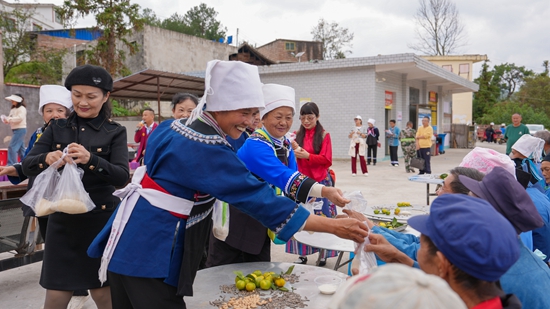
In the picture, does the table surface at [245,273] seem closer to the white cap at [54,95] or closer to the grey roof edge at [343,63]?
the white cap at [54,95]

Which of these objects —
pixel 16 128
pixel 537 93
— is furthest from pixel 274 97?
pixel 537 93

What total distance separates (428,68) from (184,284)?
16.7 meters

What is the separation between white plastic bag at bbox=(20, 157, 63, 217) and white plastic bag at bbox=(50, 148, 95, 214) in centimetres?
4

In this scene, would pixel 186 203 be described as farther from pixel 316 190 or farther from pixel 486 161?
pixel 486 161

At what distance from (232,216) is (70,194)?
3.29ft

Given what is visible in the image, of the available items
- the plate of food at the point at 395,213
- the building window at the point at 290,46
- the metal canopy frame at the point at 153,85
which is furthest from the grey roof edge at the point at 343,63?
the building window at the point at 290,46

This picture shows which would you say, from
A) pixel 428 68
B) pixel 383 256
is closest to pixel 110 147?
pixel 383 256

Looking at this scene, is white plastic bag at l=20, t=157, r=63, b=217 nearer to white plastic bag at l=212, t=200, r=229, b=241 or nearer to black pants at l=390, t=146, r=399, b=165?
white plastic bag at l=212, t=200, r=229, b=241

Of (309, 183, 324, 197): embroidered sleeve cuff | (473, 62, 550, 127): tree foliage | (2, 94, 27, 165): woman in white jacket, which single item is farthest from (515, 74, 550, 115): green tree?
(309, 183, 324, 197): embroidered sleeve cuff

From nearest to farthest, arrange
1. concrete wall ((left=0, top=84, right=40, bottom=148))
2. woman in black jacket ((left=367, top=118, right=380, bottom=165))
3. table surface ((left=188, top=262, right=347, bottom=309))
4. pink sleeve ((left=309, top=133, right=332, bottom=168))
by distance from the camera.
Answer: table surface ((left=188, top=262, right=347, bottom=309)) < pink sleeve ((left=309, top=133, right=332, bottom=168)) < concrete wall ((left=0, top=84, right=40, bottom=148)) < woman in black jacket ((left=367, top=118, right=380, bottom=165))

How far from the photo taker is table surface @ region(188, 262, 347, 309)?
1.99 m

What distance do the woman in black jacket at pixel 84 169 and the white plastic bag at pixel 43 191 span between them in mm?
73

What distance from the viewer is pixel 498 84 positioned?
177ft

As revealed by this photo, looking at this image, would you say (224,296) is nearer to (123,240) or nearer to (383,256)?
(123,240)
